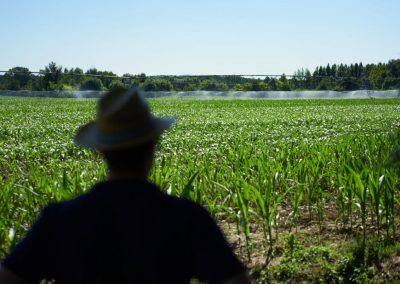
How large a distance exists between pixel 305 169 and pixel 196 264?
12.9ft

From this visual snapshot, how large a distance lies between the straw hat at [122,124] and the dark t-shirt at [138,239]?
0.12 meters

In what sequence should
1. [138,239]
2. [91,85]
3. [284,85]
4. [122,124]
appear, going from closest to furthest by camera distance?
[138,239] < [122,124] < [91,85] < [284,85]

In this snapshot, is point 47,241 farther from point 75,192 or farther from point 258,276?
point 75,192

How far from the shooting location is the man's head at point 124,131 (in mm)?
1613

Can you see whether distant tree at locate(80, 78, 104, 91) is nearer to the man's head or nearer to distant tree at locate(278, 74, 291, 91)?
distant tree at locate(278, 74, 291, 91)

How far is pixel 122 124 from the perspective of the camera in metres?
1.67

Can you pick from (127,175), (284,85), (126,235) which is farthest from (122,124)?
(284,85)

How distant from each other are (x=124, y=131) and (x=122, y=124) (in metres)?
0.04

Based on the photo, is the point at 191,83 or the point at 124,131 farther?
the point at 191,83

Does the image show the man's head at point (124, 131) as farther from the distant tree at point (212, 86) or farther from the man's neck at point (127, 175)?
the distant tree at point (212, 86)

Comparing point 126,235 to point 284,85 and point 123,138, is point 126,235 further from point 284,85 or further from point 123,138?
point 284,85

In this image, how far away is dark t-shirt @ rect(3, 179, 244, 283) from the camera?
1549mm

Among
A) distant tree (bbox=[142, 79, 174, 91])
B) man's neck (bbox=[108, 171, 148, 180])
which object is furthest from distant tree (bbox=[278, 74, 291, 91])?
man's neck (bbox=[108, 171, 148, 180])

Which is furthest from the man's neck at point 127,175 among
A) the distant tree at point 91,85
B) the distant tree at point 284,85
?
the distant tree at point 284,85
